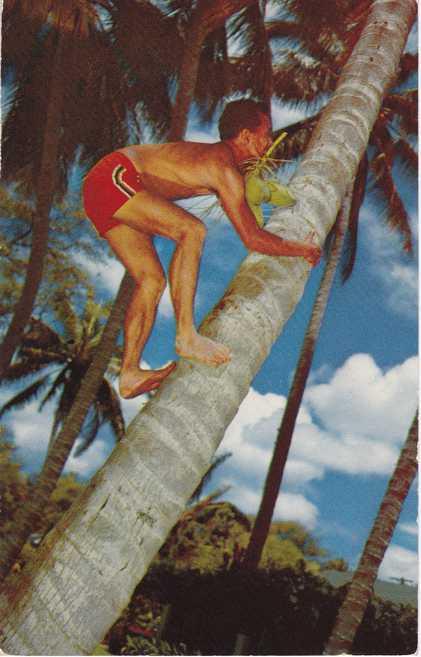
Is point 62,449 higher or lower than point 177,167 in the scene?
lower

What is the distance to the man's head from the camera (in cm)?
238

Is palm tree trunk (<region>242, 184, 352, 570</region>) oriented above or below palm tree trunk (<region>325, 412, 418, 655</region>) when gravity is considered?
above

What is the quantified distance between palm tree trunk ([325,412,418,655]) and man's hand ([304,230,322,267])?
2.52m

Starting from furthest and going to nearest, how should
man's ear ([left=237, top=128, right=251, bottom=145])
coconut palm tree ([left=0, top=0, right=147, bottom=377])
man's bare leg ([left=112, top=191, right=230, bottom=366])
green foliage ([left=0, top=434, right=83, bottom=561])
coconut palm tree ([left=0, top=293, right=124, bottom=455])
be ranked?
coconut palm tree ([left=0, top=293, right=124, bottom=455])
green foliage ([left=0, top=434, right=83, bottom=561])
coconut palm tree ([left=0, top=0, right=147, bottom=377])
man's ear ([left=237, top=128, right=251, bottom=145])
man's bare leg ([left=112, top=191, right=230, bottom=366])

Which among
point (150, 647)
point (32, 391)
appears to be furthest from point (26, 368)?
point (150, 647)

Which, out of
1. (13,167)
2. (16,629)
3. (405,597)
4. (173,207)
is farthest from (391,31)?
(13,167)

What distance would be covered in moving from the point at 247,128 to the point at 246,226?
0.62 meters

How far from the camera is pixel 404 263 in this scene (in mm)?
4266

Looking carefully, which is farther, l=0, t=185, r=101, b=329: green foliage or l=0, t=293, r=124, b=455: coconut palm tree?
l=0, t=293, r=124, b=455: coconut palm tree

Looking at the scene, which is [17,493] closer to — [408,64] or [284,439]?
[284,439]

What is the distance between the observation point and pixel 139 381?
2.15 metres

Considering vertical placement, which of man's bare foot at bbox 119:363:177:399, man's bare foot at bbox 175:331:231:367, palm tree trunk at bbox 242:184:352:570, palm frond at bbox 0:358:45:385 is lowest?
man's bare foot at bbox 175:331:231:367

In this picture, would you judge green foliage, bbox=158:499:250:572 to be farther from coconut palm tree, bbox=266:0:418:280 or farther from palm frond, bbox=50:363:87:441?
coconut palm tree, bbox=266:0:418:280

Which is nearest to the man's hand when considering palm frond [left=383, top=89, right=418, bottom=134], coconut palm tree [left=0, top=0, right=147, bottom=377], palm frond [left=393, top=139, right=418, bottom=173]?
coconut palm tree [left=0, top=0, right=147, bottom=377]
